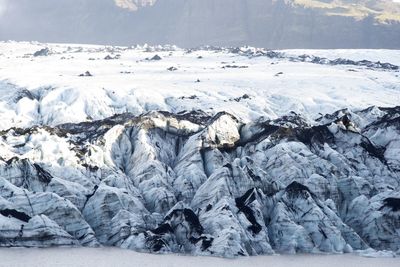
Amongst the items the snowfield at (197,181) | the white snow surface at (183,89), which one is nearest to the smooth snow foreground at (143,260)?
the snowfield at (197,181)

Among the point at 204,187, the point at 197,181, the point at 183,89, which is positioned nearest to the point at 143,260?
the point at 204,187

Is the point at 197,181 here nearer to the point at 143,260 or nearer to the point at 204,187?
the point at 204,187

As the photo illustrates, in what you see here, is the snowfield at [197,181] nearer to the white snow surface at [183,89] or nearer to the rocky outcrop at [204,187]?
the rocky outcrop at [204,187]

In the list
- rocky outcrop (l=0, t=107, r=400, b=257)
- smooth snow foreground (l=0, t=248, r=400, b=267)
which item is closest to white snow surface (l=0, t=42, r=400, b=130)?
rocky outcrop (l=0, t=107, r=400, b=257)

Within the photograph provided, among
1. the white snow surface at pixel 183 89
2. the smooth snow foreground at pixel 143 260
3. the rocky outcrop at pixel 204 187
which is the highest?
the white snow surface at pixel 183 89

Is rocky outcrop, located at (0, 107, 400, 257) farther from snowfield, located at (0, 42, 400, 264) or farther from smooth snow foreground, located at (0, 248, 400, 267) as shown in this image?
smooth snow foreground, located at (0, 248, 400, 267)

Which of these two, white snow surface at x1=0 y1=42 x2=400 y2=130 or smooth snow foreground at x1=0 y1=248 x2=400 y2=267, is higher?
white snow surface at x1=0 y1=42 x2=400 y2=130

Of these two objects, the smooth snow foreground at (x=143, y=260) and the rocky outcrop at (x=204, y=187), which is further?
the rocky outcrop at (x=204, y=187)

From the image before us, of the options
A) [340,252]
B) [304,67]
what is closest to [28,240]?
[340,252]
